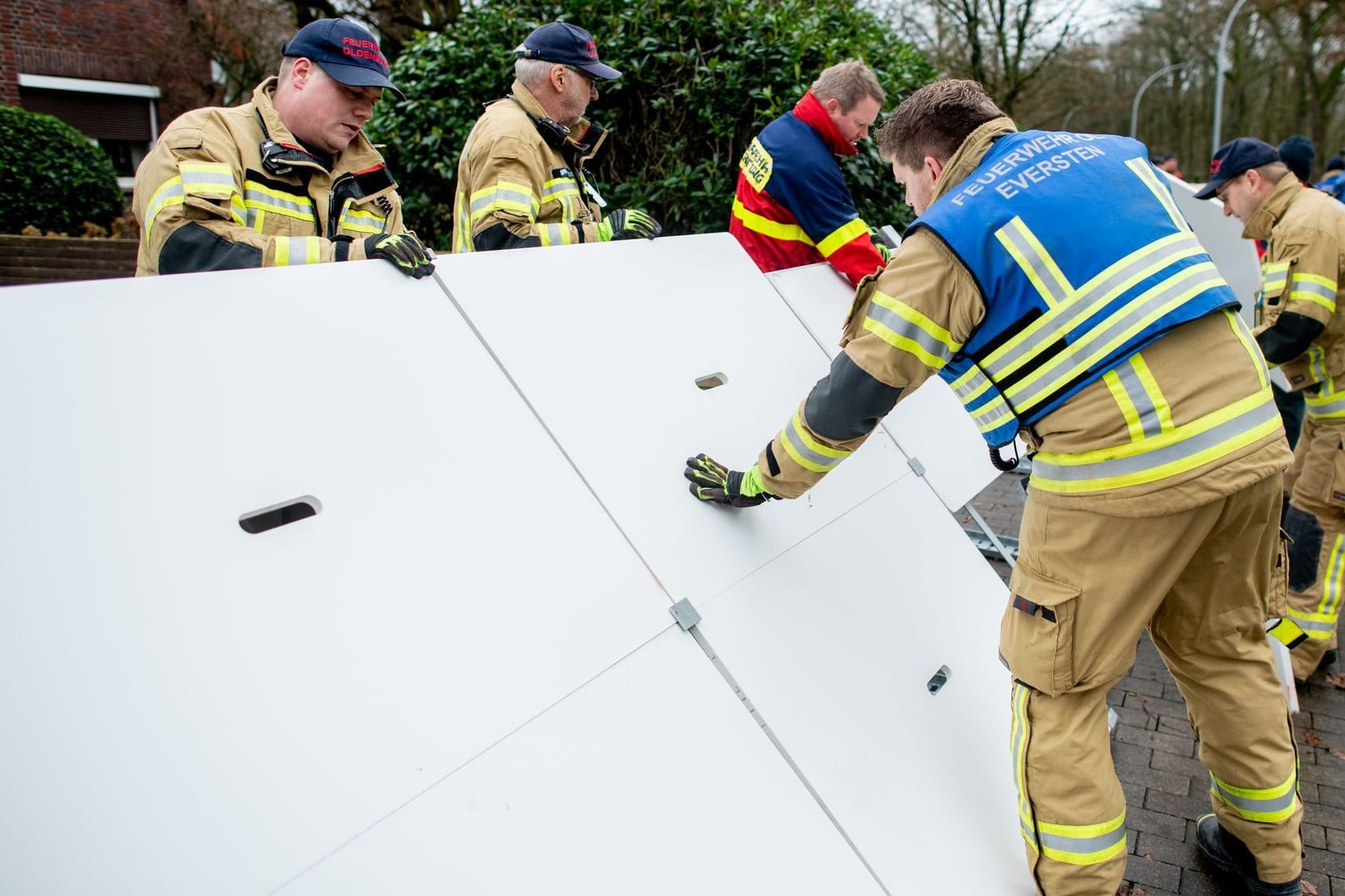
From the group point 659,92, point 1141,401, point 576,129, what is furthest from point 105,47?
point 1141,401

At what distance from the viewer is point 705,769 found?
1.68 metres

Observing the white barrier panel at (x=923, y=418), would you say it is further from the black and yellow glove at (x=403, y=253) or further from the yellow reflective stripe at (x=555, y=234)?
the black and yellow glove at (x=403, y=253)

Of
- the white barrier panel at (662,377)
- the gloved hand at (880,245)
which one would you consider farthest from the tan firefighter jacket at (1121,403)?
the gloved hand at (880,245)

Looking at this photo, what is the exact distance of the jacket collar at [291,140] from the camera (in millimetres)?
2418

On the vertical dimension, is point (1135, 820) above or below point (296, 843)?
below

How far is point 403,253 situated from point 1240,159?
12.4 ft

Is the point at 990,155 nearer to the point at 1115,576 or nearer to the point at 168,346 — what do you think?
the point at 1115,576

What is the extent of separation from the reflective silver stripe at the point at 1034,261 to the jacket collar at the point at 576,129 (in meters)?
1.79

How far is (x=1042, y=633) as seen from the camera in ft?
6.69

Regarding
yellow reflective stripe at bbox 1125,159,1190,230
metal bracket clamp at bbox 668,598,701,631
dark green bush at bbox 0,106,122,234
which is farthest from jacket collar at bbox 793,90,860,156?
dark green bush at bbox 0,106,122,234

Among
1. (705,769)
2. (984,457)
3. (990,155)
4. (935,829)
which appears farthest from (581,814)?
Result: (984,457)

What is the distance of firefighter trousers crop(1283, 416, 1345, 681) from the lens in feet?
12.0

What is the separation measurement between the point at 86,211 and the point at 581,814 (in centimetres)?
1044

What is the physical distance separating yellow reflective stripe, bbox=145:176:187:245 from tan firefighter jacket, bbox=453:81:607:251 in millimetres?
1009
